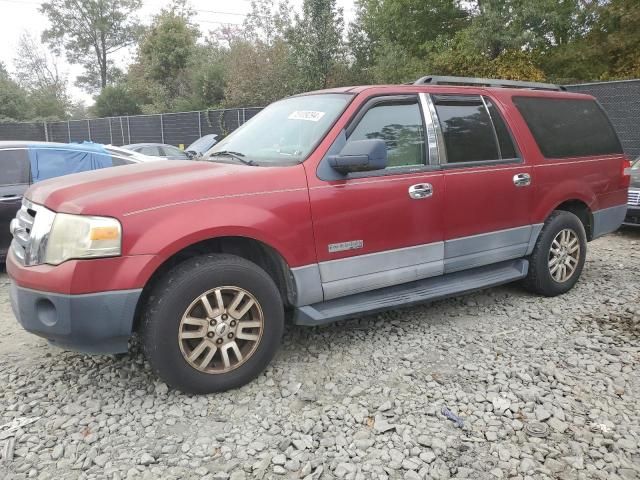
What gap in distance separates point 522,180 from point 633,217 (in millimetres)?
4226

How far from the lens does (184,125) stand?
72.5 ft

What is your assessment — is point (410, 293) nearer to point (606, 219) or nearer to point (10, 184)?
point (606, 219)

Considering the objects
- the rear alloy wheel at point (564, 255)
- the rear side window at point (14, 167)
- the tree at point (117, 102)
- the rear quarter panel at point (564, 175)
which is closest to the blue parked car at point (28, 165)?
the rear side window at point (14, 167)

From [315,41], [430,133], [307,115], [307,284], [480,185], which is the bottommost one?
[307,284]

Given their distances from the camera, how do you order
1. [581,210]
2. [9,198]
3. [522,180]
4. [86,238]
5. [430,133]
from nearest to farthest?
1. [86,238]
2. [430,133]
3. [522,180]
4. [581,210]
5. [9,198]

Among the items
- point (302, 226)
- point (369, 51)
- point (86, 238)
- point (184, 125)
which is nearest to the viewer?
point (86, 238)

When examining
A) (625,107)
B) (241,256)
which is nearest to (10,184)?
(241,256)

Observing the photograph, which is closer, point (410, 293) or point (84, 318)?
point (84, 318)

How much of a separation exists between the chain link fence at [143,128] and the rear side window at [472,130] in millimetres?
15459

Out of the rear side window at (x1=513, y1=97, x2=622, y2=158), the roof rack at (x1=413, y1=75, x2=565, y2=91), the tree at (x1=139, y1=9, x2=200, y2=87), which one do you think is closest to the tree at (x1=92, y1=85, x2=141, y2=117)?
the tree at (x1=139, y1=9, x2=200, y2=87)

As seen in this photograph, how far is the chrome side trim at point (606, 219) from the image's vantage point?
16.9ft

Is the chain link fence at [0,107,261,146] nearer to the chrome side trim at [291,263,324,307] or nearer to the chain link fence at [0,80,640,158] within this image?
the chain link fence at [0,80,640,158]

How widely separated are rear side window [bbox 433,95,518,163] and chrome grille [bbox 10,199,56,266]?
279 cm

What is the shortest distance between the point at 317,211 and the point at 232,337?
3.11ft
